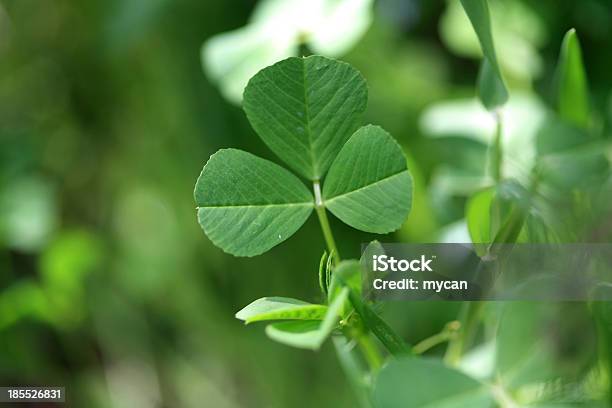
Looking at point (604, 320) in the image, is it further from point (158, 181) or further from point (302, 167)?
point (158, 181)

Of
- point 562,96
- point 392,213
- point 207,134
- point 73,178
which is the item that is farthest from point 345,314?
point 73,178

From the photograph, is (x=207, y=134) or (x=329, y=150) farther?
(x=207, y=134)

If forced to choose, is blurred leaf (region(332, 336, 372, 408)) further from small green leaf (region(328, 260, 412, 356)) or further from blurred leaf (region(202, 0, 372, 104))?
blurred leaf (region(202, 0, 372, 104))

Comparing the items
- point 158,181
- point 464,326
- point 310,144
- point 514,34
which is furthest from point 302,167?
point 158,181

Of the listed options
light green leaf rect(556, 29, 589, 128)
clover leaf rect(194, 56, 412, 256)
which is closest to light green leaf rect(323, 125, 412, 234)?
clover leaf rect(194, 56, 412, 256)

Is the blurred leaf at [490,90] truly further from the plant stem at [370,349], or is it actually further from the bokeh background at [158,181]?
the bokeh background at [158,181]

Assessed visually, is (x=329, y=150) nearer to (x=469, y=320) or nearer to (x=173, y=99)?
(x=469, y=320)
